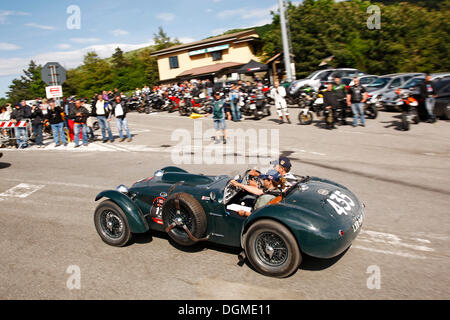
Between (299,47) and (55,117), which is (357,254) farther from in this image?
(299,47)

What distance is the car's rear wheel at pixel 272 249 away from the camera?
4.16 meters

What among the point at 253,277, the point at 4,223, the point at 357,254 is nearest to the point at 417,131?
the point at 357,254

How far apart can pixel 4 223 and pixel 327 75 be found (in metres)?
18.2

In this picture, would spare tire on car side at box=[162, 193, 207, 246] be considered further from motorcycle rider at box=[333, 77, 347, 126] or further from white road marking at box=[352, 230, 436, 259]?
motorcycle rider at box=[333, 77, 347, 126]

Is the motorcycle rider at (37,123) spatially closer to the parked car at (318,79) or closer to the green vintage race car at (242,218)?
the green vintage race car at (242,218)

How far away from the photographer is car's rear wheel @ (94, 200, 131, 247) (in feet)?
17.7

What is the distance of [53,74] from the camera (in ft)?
54.7

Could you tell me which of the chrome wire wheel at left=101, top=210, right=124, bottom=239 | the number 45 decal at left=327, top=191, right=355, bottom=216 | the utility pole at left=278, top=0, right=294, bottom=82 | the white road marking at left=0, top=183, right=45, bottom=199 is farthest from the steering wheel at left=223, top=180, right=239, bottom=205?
the utility pole at left=278, top=0, right=294, bottom=82

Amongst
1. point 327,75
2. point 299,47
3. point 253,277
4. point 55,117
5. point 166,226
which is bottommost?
point 253,277

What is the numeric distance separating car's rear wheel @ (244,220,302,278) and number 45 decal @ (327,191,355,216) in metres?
0.75

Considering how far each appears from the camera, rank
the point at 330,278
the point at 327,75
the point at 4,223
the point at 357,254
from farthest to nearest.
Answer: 1. the point at 327,75
2. the point at 4,223
3. the point at 357,254
4. the point at 330,278

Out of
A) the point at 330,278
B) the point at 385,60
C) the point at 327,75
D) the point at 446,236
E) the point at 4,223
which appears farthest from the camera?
the point at 385,60

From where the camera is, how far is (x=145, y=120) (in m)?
21.5

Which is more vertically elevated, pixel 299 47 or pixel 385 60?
pixel 299 47
